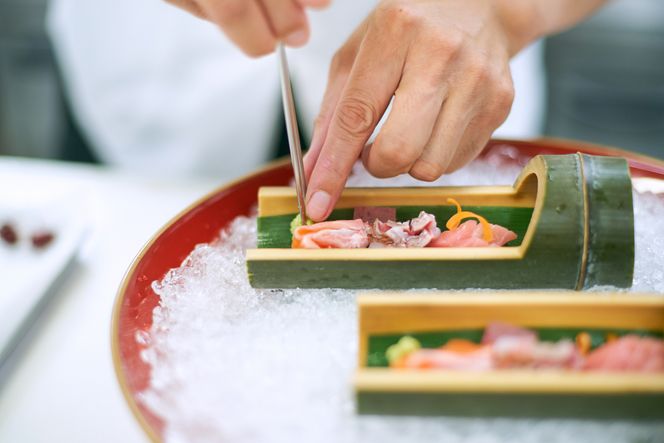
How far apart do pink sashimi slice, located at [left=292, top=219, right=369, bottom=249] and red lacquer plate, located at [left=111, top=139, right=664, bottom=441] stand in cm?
19

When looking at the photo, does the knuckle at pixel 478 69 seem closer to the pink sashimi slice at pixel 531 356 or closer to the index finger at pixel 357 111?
the index finger at pixel 357 111

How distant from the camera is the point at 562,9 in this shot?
1365 mm

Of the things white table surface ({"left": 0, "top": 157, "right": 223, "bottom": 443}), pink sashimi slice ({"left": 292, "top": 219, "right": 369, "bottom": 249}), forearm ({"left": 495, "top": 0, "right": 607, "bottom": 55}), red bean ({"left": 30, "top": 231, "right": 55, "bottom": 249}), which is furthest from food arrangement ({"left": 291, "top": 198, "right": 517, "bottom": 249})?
red bean ({"left": 30, "top": 231, "right": 55, "bottom": 249})

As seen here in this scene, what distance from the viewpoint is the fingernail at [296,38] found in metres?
1.16

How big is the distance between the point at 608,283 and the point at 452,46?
1.31 ft

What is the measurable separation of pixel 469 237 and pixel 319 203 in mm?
213

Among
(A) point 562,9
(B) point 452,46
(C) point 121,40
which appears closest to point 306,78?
(C) point 121,40

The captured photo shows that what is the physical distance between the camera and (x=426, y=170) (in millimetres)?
985

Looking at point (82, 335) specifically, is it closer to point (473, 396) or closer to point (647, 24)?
point (473, 396)

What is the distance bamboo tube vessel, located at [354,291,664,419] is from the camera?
654 mm

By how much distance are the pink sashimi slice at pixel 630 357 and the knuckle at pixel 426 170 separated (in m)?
0.37

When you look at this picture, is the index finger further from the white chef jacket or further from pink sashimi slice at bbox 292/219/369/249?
the white chef jacket

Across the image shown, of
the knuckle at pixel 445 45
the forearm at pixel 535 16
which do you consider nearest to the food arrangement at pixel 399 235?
the knuckle at pixel 445 45

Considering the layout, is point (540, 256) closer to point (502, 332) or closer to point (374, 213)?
point (502, 332)
